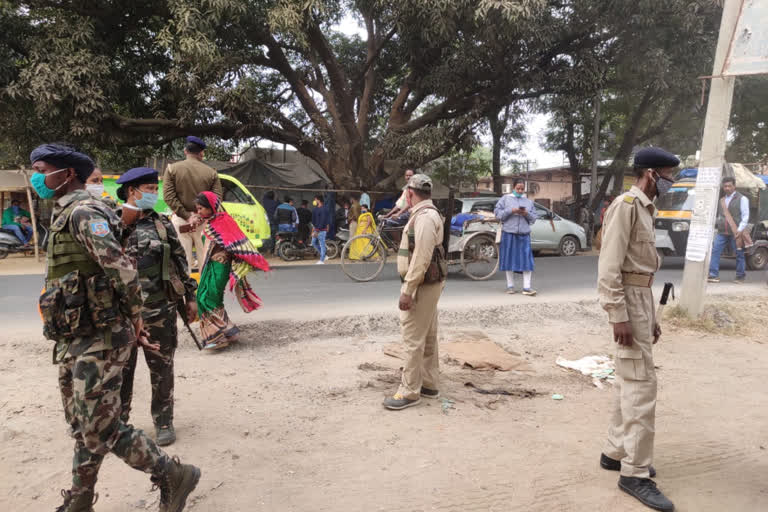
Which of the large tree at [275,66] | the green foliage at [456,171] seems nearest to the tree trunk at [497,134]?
the green foliage at [456,171]

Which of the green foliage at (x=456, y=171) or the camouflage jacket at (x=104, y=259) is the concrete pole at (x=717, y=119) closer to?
the camouflage jacket at (x=104, y=259)

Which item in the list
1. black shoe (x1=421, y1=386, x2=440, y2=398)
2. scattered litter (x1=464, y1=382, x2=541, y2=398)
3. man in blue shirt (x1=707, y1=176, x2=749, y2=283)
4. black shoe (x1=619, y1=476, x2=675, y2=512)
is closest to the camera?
black shoe (x1=619, y1=476, x2=675, y2=512)

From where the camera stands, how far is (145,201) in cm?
313

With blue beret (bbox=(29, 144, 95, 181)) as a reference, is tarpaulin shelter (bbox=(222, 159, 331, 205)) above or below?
above

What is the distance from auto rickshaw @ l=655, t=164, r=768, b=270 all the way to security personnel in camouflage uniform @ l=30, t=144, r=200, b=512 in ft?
36.3

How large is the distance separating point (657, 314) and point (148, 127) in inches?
484

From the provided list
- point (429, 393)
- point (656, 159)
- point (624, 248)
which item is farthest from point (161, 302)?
point (656, 159)

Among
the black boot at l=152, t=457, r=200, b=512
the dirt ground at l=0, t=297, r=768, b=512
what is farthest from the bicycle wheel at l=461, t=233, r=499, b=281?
the black boot at l=152, t=457, r=200, b=512

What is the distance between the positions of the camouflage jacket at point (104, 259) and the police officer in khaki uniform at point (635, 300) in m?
2.40

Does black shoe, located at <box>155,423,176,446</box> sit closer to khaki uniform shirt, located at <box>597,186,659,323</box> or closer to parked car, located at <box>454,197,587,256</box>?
khaki uniform shirt, located at <box>597,186,659,323</box>

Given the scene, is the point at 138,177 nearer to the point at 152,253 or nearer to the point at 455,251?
the point at 152,253

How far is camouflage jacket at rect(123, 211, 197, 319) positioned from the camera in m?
3.11

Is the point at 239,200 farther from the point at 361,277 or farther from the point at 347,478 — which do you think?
the point at 347,478

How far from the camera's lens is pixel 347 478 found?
9.52 feet
